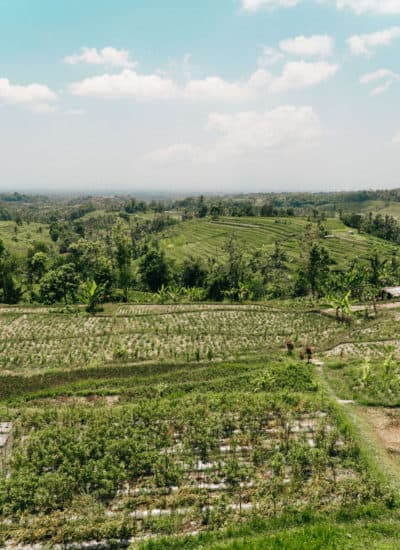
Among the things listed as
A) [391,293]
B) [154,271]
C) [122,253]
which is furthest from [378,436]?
[154,271]

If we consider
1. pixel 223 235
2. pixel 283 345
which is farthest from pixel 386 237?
pixel 283 345

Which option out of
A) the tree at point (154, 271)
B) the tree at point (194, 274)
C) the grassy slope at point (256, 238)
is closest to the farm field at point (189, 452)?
the tree at point (154, 271)

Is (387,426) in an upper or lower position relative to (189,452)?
upper

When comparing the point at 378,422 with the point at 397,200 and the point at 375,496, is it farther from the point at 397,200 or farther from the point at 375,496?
the point at 397,200

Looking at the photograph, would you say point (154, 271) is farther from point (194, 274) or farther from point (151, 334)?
point (151, 334)

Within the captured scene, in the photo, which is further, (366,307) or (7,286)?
(7,286)

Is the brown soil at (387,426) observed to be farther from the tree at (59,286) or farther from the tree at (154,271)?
the tree at (154,271)

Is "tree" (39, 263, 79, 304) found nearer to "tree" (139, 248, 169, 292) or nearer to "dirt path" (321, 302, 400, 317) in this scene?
"tree" (139, 248, 169, 292)
